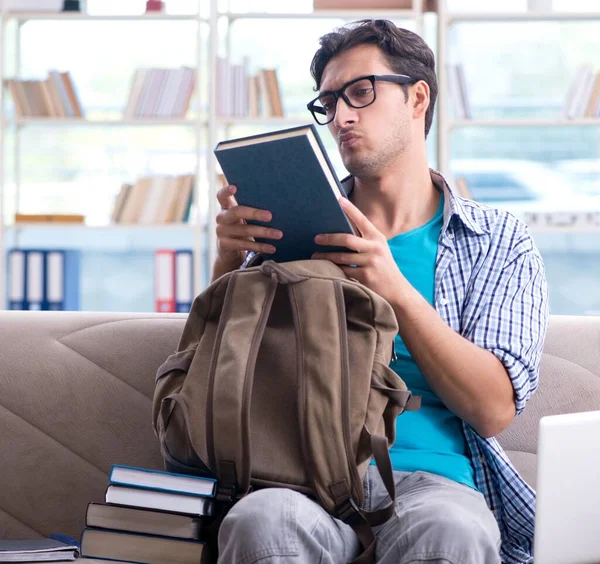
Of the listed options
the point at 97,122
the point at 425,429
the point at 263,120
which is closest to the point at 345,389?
the point at 425,429

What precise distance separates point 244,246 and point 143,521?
1.60 ft

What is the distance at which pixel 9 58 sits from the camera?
157 inches

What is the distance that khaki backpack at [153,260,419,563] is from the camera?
121 centimetres

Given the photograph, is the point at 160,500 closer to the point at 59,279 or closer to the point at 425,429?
the point at 425,429

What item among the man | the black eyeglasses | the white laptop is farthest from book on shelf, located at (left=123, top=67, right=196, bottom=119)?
the white laptop

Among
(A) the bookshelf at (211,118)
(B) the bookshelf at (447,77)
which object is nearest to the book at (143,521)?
(A) the bookshelf at (211,118)

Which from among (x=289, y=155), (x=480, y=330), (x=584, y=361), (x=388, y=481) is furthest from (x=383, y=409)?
(x=584, y=361)

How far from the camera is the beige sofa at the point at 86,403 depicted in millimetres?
1626

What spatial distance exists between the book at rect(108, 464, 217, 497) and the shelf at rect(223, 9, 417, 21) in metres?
2.88

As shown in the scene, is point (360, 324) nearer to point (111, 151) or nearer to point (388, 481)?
point (388, 481)

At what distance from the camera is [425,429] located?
1.43 metres

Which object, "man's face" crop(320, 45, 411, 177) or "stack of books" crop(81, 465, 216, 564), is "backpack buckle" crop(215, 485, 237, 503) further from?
"man's face" crop(320, 45, 411, 177)

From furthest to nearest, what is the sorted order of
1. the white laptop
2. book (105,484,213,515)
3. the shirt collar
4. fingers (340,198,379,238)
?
the shirt collar, fingers (340,198,379,238), book (105,484,213,515), the white laptop

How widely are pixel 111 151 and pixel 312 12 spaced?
121cm
